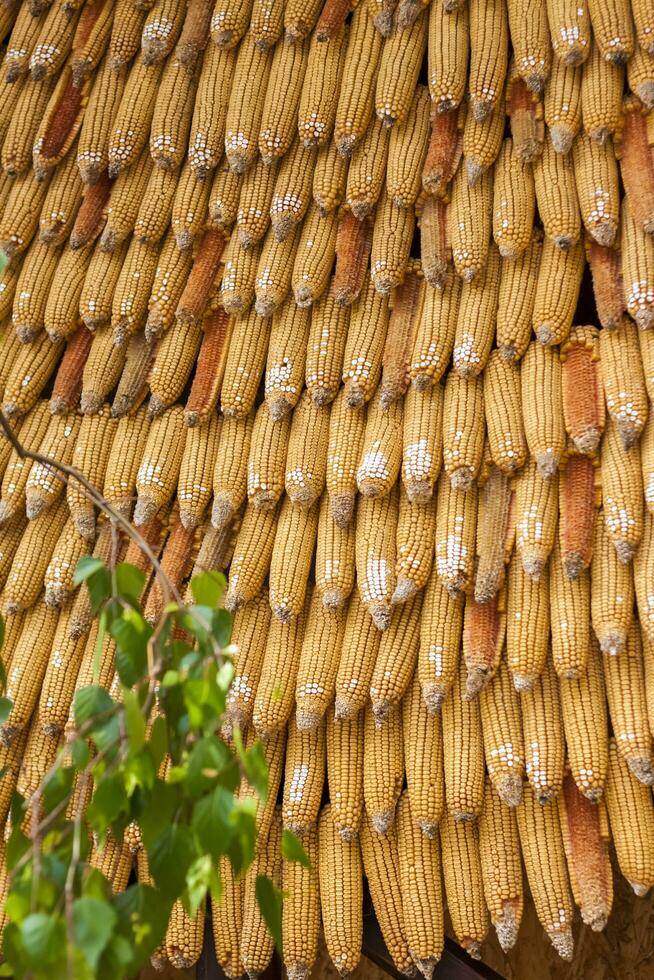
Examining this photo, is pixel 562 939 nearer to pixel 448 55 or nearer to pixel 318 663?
pixel 318 663

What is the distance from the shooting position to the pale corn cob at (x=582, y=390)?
3.20 metres

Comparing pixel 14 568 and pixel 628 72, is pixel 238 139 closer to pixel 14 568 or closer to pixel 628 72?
pixel 628 72

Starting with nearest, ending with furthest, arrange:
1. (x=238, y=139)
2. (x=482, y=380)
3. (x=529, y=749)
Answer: (x=529, y=749) → (x=482, y=380) → (x=238, y=139)

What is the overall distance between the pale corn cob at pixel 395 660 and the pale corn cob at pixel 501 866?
36cm

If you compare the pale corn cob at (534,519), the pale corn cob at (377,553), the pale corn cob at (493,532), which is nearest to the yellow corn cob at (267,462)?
the pale corn cob at (377,553)

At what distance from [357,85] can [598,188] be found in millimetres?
832

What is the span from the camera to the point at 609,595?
311cm

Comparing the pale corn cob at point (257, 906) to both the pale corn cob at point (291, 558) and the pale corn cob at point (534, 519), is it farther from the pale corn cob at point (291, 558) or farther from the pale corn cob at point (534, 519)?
the pale corn cob at point (534, 519)

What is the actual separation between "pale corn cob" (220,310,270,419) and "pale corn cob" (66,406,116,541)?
1.42 feet

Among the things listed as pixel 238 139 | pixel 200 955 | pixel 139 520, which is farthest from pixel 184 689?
pixel 238 139

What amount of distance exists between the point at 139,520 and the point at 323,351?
0.77 m

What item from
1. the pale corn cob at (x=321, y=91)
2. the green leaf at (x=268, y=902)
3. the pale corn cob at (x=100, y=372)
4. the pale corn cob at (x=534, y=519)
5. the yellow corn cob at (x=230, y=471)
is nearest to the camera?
the green leaf at (x=268, y=902)

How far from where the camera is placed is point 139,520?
3576 millimetres

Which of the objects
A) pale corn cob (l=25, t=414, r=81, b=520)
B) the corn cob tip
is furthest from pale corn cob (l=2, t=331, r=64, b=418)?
the corn cob tip
